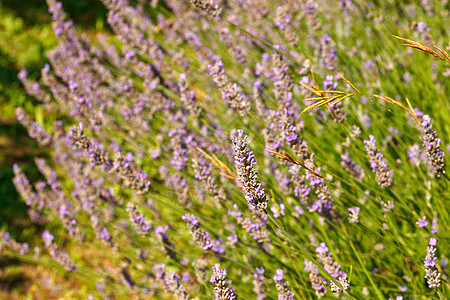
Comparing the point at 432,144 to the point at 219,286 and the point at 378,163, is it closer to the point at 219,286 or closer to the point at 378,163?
the point at 378,163

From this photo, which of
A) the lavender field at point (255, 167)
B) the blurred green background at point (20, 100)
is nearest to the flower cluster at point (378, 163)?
the lavender field at point (255, 167)

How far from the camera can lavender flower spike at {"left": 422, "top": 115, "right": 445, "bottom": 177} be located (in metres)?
1.54

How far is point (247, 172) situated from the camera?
48.8 inches

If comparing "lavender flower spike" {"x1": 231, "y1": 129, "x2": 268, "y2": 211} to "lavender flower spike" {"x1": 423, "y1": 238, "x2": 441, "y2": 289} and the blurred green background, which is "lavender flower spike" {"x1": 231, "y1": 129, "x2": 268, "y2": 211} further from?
the blurred green background

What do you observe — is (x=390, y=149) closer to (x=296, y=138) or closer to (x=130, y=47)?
(x=296, y=138)

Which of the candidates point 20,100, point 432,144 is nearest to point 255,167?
point 432,144

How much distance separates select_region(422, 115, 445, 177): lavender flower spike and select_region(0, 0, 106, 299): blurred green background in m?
2.75

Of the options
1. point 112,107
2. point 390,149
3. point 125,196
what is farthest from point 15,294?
point 390,149

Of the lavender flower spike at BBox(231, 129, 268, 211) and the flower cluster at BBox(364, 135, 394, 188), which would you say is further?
the flower cluster at BBox(364, 135, 394, 188)

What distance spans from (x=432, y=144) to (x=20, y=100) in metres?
4.59

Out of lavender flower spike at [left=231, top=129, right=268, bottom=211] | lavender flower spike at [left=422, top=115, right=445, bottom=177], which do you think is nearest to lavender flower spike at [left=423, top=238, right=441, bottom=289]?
lavender flower spike at [left=422, top=115, right=445, bottom=177]

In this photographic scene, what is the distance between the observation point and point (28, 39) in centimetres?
571

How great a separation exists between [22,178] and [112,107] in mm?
903

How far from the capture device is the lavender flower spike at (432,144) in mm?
1543
